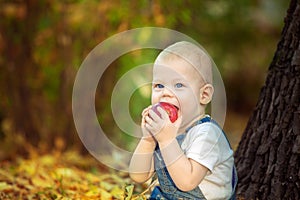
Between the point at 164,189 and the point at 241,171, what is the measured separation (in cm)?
63

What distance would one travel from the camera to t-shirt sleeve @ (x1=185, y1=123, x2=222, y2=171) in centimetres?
223

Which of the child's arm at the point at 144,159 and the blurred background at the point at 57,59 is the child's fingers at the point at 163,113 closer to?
the child's arm at the point at 144,159

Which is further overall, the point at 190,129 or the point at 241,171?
the point at 241,171

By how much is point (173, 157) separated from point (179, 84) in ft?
0.90

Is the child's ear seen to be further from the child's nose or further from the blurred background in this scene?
the blurred background

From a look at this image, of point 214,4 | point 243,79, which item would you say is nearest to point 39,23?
point 214,4

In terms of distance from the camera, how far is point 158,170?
7.75 ft

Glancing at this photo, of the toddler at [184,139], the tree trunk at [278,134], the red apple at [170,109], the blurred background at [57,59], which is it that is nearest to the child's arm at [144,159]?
the toddler at [184,139]

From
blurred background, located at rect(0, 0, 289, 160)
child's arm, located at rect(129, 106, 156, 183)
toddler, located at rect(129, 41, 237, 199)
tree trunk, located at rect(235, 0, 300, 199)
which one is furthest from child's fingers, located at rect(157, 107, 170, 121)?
blurred background, located at rect(0, 0, 289, 160)

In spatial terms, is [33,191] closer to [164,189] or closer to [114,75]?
[164,189]

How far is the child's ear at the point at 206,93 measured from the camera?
233 cm

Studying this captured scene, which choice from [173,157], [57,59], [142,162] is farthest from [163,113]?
[57,59]

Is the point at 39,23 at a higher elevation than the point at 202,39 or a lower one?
lower

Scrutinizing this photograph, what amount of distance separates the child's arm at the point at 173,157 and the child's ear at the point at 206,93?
7.3 inches
